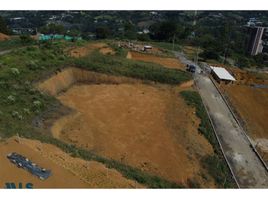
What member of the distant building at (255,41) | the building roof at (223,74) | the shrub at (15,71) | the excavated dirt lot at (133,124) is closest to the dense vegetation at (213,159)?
the excavated dirt lot at (133,124)

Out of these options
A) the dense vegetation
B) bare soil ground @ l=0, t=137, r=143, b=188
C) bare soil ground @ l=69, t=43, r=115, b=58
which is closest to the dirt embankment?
bare soil ground @ l=69, t=43, r=115, b=58

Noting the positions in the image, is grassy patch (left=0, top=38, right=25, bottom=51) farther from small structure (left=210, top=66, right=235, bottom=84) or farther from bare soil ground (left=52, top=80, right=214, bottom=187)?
small structure (left=210, top=66, right=235, bottom=84)

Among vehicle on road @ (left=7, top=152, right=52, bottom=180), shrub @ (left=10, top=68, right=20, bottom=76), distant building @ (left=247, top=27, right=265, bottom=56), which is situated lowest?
distant building @ (left=247, top=27, right=265, bottom=56)

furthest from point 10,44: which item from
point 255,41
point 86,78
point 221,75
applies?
point 255,41

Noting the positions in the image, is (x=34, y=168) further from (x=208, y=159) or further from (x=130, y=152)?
(x=208, y=159)

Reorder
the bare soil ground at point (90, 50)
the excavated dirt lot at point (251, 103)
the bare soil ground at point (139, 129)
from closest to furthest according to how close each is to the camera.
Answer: the bare soil ground at point (139, 129) → the excavated dirt lot at point (251, 103) → the bare soil ground at point (90, 50)

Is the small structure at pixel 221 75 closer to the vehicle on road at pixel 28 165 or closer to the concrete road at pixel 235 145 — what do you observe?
the concrete road at pixel 235 145

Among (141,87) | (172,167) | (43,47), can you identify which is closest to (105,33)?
(43,47)
